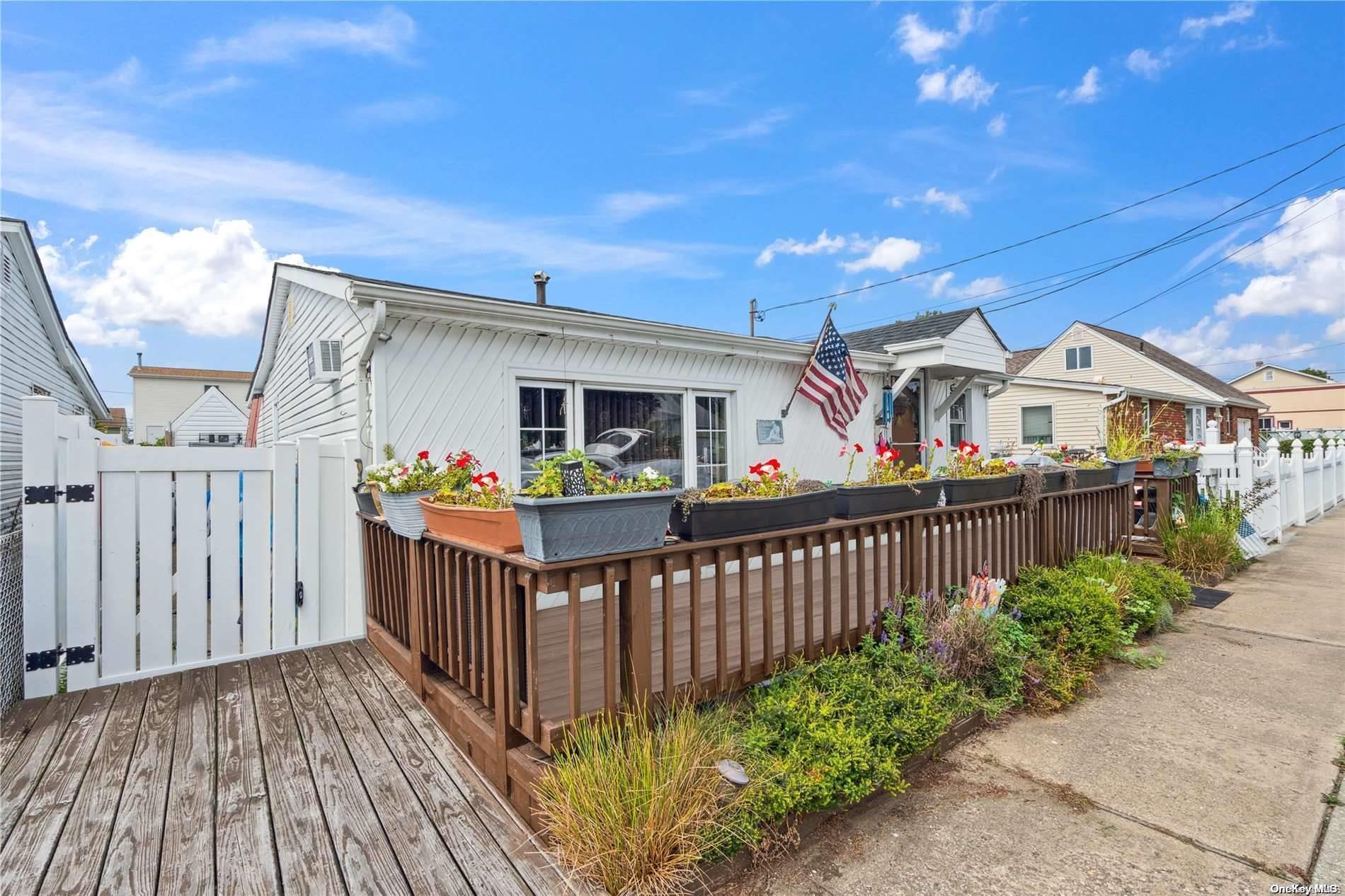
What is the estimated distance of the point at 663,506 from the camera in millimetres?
1947

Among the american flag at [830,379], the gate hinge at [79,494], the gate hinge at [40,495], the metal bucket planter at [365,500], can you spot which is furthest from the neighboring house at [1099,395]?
the gate hinge at [40,495]

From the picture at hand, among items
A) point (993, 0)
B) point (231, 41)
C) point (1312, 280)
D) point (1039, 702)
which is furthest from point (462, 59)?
point (1312, 280)

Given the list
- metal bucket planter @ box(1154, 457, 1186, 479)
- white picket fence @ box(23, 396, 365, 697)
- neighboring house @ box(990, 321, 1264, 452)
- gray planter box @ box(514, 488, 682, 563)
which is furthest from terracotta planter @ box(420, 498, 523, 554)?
neighboring house @ box(990, 321, 1264, 452)

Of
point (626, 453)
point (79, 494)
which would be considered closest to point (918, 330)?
point (626, 453)

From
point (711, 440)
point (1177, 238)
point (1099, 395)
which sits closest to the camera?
point (711, 440)

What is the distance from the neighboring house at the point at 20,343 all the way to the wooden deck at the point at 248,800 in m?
5.10

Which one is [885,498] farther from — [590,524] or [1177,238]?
[1177,238]

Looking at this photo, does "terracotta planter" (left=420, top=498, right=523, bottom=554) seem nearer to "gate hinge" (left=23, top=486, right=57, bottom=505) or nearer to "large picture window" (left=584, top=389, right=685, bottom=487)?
"gate hinge" (left=23, top=486, right=57, bottom=505)

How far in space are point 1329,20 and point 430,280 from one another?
10853mm

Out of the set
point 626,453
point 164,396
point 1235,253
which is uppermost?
point 1235,253

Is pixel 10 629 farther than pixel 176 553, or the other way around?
pixel 176 553

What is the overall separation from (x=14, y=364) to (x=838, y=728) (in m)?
9.90

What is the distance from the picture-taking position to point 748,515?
2.27 meters

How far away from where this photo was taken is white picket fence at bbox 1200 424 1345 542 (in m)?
6.36
